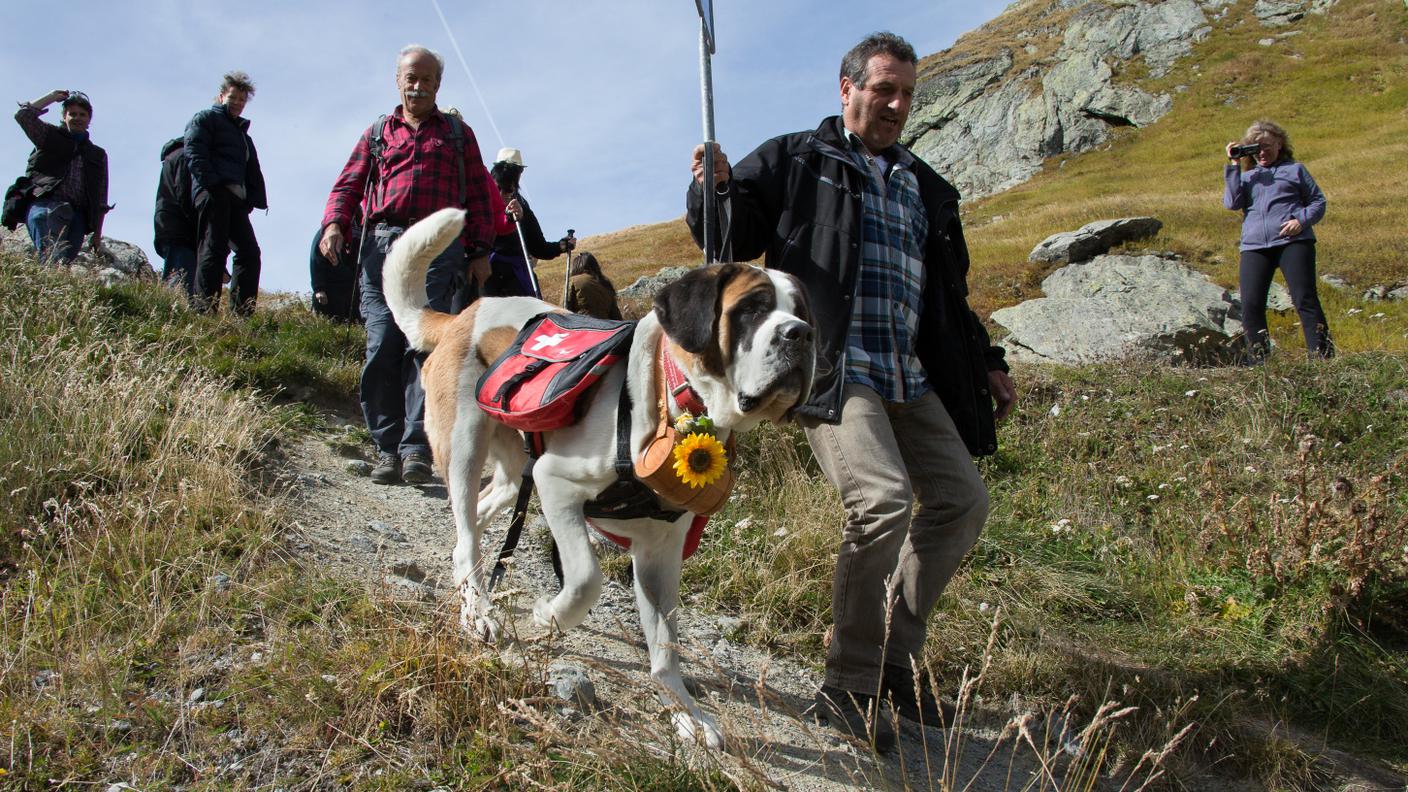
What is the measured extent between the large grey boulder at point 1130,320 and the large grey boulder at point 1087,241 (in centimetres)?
272

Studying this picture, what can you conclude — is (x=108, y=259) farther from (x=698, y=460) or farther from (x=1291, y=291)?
(x=1291, y=291)

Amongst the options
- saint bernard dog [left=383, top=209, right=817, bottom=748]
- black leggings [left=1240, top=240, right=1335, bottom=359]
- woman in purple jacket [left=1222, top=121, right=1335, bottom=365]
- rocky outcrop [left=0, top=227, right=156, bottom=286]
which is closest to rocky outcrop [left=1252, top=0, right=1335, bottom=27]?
woman in purple jacket [left=1222, top=121, right=1335, bottom=365]

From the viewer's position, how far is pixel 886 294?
3332 mm

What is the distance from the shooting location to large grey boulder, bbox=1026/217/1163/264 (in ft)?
47.2

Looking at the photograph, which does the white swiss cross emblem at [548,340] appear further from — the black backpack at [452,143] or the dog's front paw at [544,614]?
the black backpack at [452,143]

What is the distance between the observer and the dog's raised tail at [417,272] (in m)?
3.88

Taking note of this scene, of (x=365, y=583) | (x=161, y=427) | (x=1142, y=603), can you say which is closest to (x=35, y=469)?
(x=161, y=427)

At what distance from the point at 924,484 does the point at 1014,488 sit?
2.74 meters

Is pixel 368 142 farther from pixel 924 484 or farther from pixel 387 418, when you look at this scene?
pixel 924 484

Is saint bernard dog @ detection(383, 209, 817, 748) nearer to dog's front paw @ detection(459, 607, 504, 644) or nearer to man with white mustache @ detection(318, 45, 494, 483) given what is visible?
dog's front paw @ detection(459, 607, 504, 644)

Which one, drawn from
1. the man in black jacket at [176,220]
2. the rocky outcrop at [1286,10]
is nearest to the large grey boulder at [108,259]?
the man in black jacket at [176,220]

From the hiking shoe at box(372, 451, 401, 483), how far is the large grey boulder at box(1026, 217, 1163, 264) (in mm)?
11602

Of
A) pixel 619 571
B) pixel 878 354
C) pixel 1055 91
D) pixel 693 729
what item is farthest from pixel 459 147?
pixel 1055 91

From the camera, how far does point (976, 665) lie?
13.0 ft
